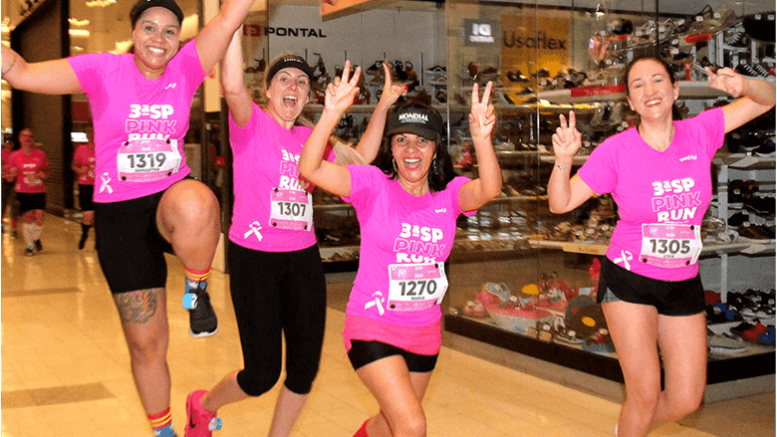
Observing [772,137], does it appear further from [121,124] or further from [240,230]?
[121,124]

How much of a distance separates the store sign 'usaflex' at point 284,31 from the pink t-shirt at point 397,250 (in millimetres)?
7412

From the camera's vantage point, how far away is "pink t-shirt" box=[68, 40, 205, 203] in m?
3.19

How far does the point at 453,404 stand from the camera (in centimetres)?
538

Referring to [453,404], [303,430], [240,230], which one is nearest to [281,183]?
[240,230]

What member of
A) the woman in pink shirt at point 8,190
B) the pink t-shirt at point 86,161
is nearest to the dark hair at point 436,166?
the pink t-shirt at point 86,161

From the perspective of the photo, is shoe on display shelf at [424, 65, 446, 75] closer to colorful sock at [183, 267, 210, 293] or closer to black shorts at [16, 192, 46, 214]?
black shorts at [16, 192, 46, 214]

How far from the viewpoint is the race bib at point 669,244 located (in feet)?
11.5

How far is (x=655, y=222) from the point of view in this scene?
354cm

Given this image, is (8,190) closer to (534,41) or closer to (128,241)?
(534,41)

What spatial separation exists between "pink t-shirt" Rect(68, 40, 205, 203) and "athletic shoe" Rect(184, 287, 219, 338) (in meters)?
0.47

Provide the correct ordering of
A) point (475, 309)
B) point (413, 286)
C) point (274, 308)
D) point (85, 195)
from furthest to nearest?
point (85, 195), point (475, 309), point (274, 308), point (413, 286)

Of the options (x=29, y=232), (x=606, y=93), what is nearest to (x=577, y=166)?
(x=606, y=93)

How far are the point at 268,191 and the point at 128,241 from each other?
627 mm

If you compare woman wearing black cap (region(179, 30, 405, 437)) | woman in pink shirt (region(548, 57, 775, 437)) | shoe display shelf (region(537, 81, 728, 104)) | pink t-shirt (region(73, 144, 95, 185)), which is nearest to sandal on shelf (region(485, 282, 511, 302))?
shoe display shelf (region(537, 81, 728, 104))
